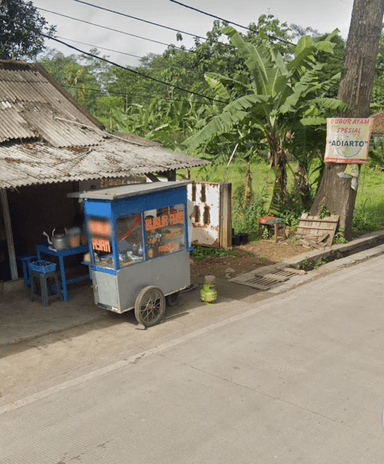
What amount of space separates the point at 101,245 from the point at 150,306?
1.35 metres

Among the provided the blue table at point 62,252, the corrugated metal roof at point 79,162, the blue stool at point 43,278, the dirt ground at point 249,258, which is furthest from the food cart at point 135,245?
the dirt ground at point 249,258

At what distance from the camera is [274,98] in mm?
12797

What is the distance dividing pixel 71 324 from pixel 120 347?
4.14 feet

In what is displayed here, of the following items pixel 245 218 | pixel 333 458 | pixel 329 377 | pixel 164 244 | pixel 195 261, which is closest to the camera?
pixel 333 458

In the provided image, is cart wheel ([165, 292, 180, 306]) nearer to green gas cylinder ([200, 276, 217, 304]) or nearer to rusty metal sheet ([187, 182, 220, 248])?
green gas cylinder ([200, 276, 217, 304])

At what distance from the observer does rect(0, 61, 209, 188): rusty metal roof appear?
26.0ft

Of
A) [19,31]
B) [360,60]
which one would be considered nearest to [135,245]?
[360,60]

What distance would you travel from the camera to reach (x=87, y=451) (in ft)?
15.3

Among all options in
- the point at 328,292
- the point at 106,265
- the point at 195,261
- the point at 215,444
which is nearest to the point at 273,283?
the point at 328,292

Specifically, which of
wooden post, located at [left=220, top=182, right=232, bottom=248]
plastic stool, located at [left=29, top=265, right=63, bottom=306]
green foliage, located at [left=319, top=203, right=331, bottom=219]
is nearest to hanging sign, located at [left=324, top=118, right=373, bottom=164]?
green foliage, located at [left=319, top=203, right=331, bottom=219]

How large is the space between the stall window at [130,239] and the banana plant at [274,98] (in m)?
4.77

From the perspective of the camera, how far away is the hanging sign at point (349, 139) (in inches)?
494

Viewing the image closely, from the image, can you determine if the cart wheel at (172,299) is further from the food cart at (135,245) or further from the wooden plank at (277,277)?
the wooden plank at (277,277)

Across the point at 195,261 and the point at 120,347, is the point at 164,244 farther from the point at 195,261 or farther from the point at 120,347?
the point at 195,261
